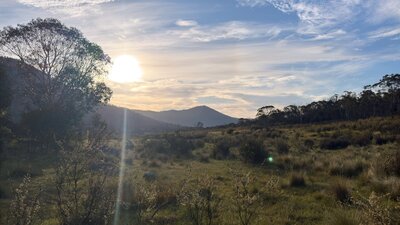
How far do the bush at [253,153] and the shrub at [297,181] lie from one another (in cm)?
783

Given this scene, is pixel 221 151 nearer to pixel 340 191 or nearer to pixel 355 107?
pixel 340 191

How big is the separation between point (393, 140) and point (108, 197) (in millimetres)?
26403

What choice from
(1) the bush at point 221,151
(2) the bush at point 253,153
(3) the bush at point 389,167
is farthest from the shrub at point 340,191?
(1) the bush at point 221,151

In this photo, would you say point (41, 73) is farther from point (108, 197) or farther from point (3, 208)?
point (108, 197)

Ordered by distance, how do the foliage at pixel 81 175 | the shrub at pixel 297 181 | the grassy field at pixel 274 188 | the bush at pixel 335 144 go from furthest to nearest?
the bush at pixel 335 144
the shrub at pixel 297 181
the grassy field at pixel 274 188
the foliage at pixel 81 175

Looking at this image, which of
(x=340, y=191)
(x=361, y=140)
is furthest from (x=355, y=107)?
(x=340, y=191)

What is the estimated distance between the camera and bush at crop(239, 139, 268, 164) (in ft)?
75.1

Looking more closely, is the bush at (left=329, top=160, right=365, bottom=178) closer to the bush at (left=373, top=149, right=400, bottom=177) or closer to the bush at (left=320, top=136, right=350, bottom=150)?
the bush at (left=373, top=149, right=400, bottom=177)

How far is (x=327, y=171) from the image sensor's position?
1714 cm

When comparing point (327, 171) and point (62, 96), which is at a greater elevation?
point (62, 96)

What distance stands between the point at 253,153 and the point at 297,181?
27.4ft

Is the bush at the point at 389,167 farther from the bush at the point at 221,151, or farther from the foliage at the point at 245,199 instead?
the bush at the point at 221,151

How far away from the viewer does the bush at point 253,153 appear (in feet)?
75.1

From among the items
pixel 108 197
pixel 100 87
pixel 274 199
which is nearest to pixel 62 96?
pixel 100 87
